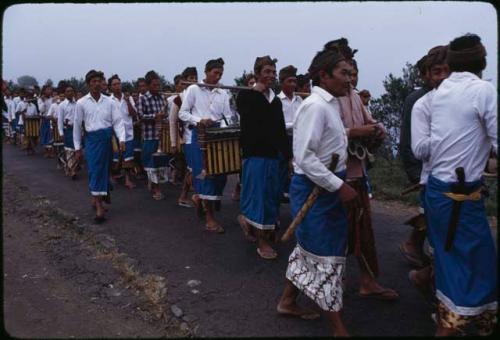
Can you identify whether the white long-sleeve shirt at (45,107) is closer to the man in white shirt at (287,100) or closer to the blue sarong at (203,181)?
the blue sarong at (203,181)

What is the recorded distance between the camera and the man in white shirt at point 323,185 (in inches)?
133

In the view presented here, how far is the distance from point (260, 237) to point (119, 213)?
2.98 meters

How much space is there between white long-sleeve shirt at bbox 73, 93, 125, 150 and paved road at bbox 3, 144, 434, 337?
1.18 m

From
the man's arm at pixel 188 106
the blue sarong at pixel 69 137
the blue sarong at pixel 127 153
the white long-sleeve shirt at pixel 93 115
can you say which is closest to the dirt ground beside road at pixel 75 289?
the white long-sleeve shirt at pixel 93 115

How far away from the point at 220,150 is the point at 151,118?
3.59m

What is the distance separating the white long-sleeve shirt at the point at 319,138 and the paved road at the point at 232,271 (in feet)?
3.82

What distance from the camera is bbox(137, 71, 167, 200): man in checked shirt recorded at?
8.62 meters

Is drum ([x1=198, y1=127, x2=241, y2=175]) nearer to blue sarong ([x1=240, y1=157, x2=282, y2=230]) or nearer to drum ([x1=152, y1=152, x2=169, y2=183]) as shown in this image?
blue sarong ([x1=240, y1=157, x2=282, y2=230])

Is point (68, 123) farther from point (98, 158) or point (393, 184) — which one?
point (393, 184)

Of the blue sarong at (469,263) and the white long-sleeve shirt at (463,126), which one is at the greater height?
the white long-sleeve shirt at (463,126)

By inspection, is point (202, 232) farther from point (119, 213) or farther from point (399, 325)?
point (399, 325)

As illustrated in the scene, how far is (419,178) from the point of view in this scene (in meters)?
4.43

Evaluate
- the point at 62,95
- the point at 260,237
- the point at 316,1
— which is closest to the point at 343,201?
the point at 316,1

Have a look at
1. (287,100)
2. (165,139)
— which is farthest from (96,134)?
(287,100)
